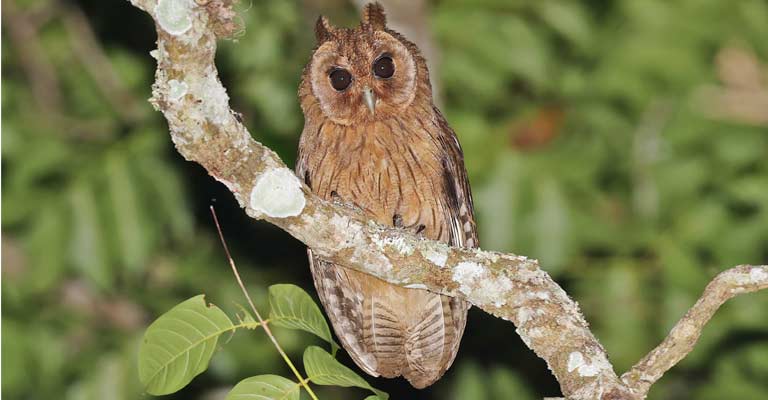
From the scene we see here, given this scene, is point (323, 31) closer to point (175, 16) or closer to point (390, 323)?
point (390, 323)

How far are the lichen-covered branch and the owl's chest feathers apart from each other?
138 cm

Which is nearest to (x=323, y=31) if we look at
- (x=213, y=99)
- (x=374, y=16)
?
(x=374, y=16)

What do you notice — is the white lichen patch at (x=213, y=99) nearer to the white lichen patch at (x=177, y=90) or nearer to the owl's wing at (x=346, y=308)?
the white lichen patch at (x=177, y=90)

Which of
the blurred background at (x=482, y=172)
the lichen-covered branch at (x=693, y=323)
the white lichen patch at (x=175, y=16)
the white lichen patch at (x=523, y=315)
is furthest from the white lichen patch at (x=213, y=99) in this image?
the blurred background at (x=482, y=172)

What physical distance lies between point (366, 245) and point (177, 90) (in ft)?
2.40

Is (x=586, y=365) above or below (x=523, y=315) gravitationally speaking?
below

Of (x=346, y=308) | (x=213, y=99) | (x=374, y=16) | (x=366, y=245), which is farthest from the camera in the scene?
(x=346, y=308)

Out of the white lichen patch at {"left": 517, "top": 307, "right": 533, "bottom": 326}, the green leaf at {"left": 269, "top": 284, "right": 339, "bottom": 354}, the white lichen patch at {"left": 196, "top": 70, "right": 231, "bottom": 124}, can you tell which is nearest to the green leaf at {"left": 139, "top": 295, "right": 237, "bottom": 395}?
the green leaf at {"left": 269, "top": 284, "right": 339, "bottom": 354}

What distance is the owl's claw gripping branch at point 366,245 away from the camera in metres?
2.81

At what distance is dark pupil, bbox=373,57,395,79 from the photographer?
418cm

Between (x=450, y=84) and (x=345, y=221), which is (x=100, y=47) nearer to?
(x=450, y=84)

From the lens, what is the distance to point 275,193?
→ 3020 millimetres

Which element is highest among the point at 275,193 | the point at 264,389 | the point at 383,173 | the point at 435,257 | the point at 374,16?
the point at 374,16

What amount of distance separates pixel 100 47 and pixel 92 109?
0.46 meters
